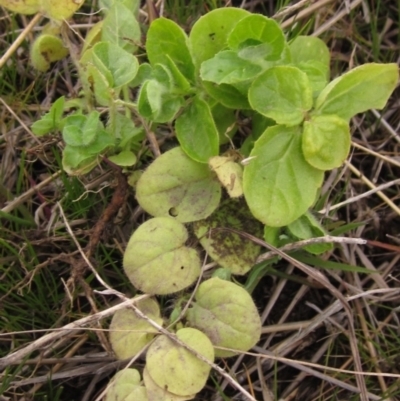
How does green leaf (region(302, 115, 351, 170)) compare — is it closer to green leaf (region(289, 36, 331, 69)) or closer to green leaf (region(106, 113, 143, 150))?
green leaf (region(289, 36, 331, 69))

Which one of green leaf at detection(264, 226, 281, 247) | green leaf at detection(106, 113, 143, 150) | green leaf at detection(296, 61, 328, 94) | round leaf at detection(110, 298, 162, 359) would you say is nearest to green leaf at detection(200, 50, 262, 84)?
green leaf at detection(296, 61, 328, 94)

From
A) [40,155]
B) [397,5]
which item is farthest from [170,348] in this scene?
[397,5]

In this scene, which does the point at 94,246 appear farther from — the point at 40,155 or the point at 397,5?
the point at 397,5

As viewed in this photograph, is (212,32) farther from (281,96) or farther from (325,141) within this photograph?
(325,141)

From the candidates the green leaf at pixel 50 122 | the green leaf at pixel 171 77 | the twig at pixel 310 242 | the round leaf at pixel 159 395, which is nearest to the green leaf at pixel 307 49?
the green leaf at pixel 171 77

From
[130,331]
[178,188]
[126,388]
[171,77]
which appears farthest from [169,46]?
[126,388]
